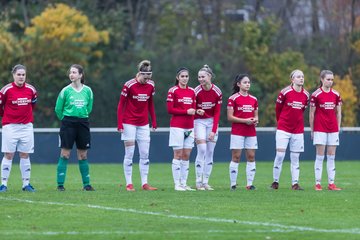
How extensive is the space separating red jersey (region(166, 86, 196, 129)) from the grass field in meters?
1.14

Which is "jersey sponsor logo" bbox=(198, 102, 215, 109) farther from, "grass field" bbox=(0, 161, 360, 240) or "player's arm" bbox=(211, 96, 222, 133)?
"grass field" bbox=(0, 161, 360, 240)

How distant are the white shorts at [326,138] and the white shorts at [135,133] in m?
2.86

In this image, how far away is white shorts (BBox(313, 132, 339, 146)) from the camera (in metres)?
18.0

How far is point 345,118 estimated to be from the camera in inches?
1395

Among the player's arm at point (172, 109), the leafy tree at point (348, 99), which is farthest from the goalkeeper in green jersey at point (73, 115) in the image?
the leafy tree at point (348, 99)

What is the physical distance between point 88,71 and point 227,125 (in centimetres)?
614

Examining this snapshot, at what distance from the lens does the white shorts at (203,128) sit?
17.9 m

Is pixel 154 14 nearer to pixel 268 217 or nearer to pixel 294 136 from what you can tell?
pixel 294 136

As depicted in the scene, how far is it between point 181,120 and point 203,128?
588 mm

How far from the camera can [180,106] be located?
17.6 m

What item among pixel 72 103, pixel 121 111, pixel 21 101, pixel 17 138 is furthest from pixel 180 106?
pixel 17 138

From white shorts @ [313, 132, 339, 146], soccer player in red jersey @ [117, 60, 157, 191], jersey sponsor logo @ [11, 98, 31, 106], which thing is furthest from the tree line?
jersey sponsor logo @ [11, 98, 31, 106]

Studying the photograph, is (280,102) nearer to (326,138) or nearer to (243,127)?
(243,127)

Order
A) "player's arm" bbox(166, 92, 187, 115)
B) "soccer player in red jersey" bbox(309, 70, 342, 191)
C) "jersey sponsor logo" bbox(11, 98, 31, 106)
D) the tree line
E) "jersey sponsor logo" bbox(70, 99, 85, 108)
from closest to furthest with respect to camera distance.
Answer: "jersey sponsor logo" bbox(70, 99, 85, 108) → "jersey sponsor logo" bbox(11, 98, 31, 106) → "player's arm" bbox(166, 92, 187, 115) → "soccer player in red jersey" bbox(309, 70, 342, 191) → the tree line
